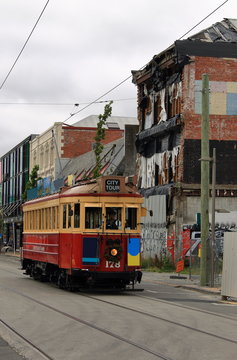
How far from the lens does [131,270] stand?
21.2m

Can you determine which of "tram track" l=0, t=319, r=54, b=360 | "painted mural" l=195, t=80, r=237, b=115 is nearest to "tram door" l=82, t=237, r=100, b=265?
"tram track" l=0, t=319, r=54, b=360

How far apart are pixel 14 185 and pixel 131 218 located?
212 ft

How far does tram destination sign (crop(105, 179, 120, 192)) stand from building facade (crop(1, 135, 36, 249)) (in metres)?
53.8

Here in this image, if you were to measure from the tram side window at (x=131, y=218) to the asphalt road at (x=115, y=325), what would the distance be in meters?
1.93

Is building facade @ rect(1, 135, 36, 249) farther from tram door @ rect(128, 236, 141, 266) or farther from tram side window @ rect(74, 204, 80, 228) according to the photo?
tram door @ rect(128, 236, 141, 266)

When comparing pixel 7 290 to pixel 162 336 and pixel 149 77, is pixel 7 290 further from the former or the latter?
pixel 149 77

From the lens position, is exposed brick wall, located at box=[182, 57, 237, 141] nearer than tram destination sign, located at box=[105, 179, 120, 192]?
No

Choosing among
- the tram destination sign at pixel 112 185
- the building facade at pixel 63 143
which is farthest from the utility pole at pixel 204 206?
the building facade at pixel 63 143

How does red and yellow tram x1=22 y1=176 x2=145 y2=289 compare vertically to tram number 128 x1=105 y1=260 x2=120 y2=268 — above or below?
above

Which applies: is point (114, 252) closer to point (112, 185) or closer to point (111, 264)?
point (111, 264)

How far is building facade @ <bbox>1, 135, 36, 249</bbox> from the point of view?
78688 mm

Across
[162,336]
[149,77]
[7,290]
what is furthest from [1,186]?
[162,336]

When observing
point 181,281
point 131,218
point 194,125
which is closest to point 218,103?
point 194,125

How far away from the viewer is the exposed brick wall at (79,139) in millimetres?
66250
